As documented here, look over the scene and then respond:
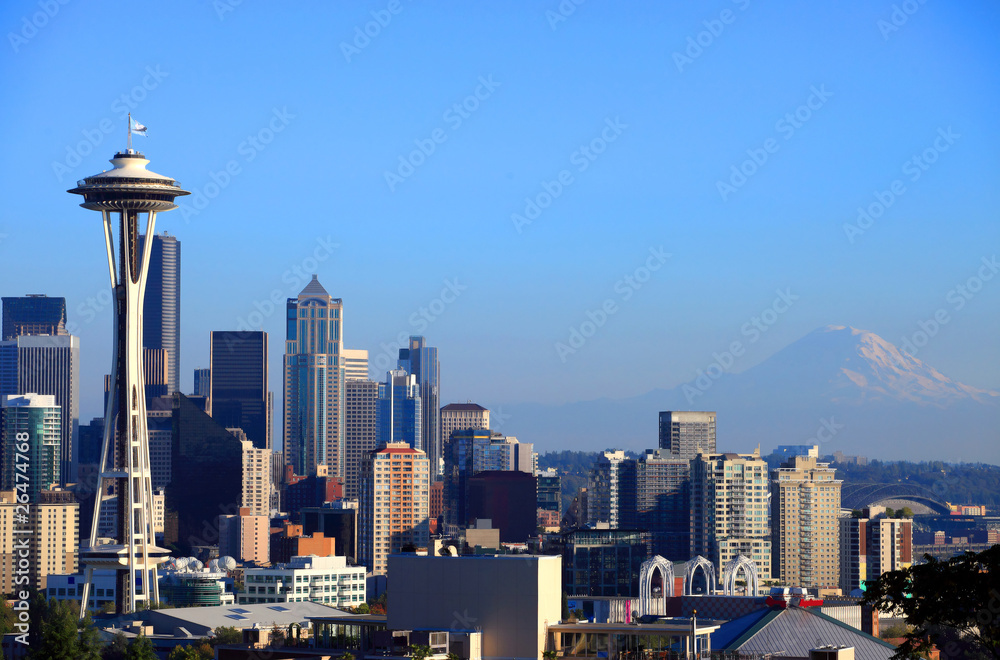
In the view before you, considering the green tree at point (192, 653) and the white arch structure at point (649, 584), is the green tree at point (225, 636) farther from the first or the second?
the white arch structure at point (649, 584)

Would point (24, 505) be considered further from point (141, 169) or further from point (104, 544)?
point (141, 169)

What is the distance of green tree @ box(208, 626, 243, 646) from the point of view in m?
103

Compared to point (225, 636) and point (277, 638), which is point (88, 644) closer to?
point (225, 636)

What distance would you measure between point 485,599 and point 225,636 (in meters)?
61.6

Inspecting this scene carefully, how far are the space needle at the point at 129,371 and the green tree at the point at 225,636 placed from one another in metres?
30.1

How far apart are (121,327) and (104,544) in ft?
93.3

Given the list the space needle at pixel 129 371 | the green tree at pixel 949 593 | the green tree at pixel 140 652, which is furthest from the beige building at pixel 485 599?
the space needle at pixel 129 371

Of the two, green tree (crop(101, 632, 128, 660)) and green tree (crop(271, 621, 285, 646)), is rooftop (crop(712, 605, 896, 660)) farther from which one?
green tree (crop(101, 632, 128, 660))

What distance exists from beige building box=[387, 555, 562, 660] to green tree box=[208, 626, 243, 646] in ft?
176

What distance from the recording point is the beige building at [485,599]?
49562mm

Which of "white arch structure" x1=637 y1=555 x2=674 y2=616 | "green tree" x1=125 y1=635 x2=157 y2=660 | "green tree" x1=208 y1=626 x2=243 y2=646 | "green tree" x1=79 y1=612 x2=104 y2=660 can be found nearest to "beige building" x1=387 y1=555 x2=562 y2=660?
"green tree" x1=125 y1=635 x2=157 y2=660

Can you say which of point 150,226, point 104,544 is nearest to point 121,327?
point 150,226

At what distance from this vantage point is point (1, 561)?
187750mm

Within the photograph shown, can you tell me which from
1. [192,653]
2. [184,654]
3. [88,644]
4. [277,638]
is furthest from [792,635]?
[88,644]
